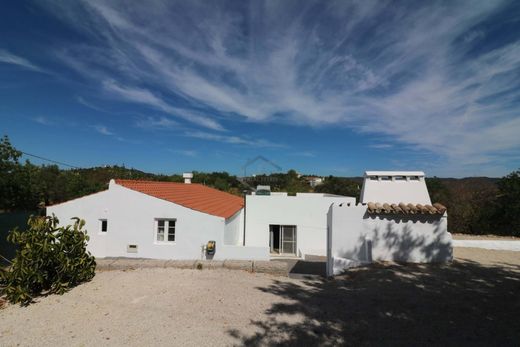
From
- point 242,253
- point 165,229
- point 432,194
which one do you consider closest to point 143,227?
point 165,229

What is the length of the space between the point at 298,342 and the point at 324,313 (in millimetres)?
1421

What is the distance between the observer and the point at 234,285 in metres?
8.50

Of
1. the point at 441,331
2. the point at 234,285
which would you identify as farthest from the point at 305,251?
the point at 441,331

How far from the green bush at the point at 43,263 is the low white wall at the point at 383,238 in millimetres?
8093

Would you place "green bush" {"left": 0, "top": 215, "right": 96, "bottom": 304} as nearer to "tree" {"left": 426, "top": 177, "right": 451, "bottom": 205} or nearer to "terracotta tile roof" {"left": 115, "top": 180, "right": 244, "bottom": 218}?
Answer: "terracotta tile roof" {"left": 115, "top": 180, "right": 244, "bottom": 218}

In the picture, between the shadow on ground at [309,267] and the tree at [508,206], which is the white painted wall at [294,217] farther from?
the tree at [508,206]

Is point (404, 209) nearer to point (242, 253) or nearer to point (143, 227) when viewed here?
point (242, 253)

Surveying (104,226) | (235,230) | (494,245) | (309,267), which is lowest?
(309,267)

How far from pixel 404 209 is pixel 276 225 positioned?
919 cm

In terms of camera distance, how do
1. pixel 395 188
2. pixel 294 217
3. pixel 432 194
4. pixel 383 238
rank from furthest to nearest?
1. pixel 432 194
2. pixel 294 217
3. pixel 395 188
4. pixel 383 238

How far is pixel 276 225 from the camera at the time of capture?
1778 centimetres

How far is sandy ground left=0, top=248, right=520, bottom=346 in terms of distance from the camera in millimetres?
5336

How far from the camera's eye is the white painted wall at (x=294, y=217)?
57.5 feet

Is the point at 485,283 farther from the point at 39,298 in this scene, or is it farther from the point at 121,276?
the point at 39,298
